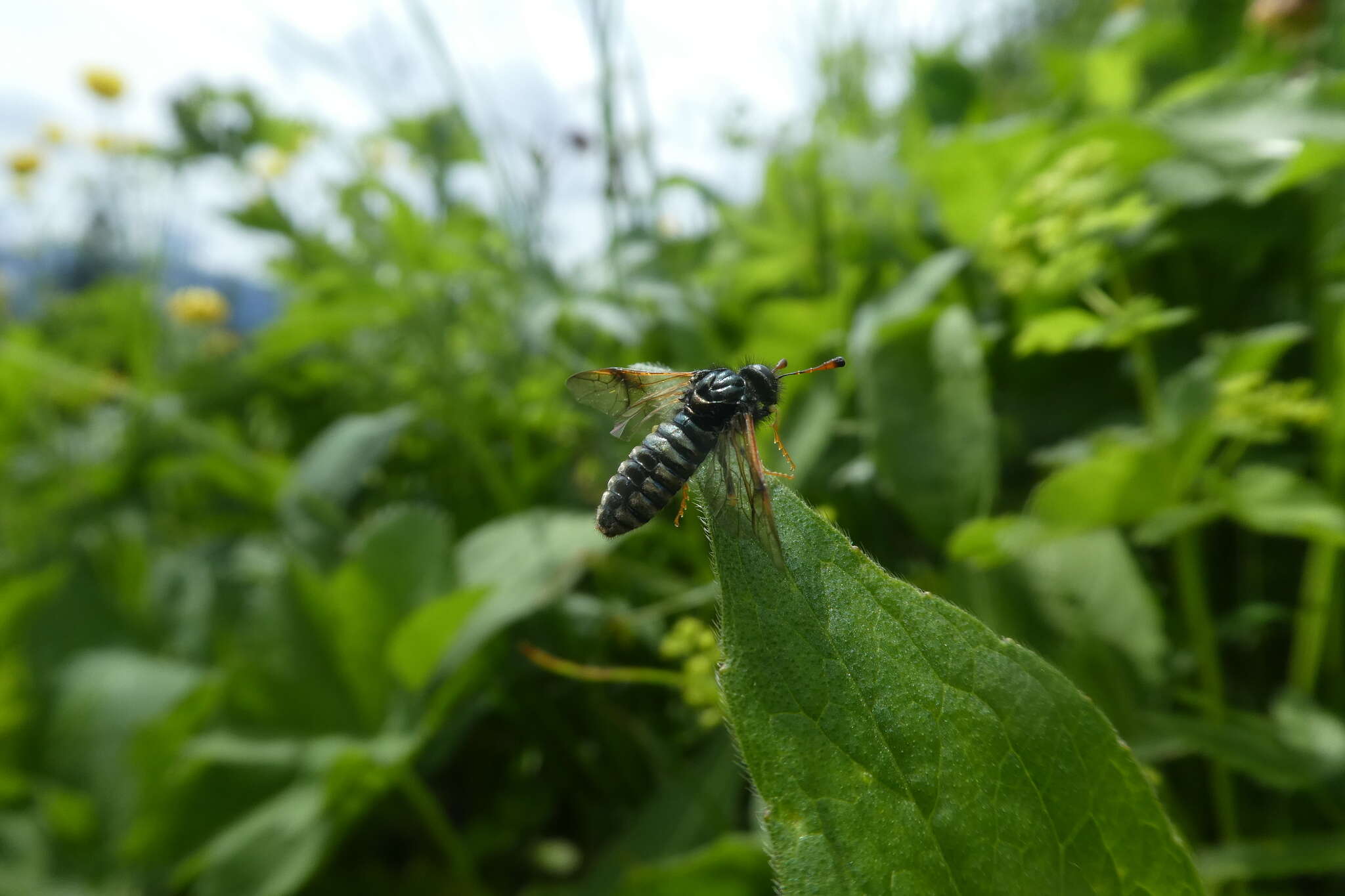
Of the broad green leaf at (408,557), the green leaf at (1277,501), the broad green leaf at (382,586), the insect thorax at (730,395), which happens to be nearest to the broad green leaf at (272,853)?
the broad green leaf at (382,586)

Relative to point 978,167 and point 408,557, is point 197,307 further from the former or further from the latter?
point 978,167

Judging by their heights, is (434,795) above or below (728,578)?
below

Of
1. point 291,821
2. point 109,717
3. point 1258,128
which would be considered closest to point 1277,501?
point 1258,128

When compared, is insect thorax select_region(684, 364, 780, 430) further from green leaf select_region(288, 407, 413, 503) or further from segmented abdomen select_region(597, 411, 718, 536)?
green leaf select_region(288, 407, 413, 503)

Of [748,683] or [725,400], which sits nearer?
[748,683]

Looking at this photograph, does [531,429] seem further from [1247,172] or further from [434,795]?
[1247,172]

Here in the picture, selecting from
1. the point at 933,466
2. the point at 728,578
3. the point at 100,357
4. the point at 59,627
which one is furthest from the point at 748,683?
the point at 100,357

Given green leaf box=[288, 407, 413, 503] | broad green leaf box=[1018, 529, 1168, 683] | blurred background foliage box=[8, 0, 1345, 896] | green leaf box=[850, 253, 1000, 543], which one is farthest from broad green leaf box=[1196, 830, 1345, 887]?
green leaf box=[288, 407, 413, 503]
